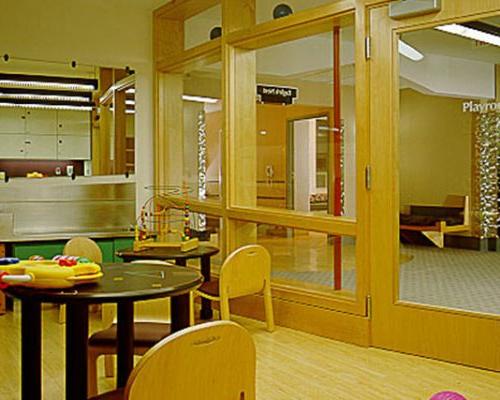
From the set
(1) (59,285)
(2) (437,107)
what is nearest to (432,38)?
(2) (437,107)

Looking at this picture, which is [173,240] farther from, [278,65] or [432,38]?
[432,38]

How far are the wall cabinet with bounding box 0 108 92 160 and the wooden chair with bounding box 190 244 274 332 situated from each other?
2.46 m

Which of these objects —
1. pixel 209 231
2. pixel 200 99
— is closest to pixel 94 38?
pixel 200 99

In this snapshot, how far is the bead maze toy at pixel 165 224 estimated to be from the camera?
4782 millimetres

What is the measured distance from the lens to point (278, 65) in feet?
19.1

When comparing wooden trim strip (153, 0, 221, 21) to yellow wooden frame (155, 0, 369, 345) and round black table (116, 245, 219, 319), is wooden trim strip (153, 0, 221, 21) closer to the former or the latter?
yellow wooden frame (155, 0, 369, 345)

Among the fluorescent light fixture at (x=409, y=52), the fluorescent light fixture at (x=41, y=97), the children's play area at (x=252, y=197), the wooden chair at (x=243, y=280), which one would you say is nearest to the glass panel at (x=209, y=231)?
the children's play area at (x=252, y=197)

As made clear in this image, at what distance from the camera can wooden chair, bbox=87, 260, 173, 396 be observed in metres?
2.90

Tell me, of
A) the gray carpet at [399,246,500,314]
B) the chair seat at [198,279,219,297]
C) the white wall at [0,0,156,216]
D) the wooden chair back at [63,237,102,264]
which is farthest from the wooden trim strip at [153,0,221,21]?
the gray carpet at [399,246,500,314]

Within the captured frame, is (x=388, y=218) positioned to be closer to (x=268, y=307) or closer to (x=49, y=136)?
(x=268, y=307)

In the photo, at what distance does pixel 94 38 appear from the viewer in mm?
6102

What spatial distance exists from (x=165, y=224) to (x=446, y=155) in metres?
2.62

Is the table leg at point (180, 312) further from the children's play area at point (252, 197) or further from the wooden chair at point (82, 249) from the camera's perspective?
the wooden chair at point (82, 249)

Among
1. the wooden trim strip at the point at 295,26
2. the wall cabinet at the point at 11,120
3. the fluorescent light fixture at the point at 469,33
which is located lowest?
the wall cabinet at the point at 11,120
